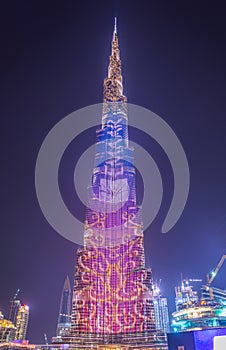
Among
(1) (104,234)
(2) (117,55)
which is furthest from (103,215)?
(2) (117,55)

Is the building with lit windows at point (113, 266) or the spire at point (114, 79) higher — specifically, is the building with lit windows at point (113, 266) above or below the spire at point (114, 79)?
below

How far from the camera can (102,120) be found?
8288 centimetres

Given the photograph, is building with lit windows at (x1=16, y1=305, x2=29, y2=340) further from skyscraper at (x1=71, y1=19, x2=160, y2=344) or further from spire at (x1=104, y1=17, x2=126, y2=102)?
spire at (x1=104, y1=17, x2=126, y2=102)

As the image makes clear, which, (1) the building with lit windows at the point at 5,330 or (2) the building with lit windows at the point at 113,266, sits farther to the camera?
(1) the building with lit windows at the point at 5,330

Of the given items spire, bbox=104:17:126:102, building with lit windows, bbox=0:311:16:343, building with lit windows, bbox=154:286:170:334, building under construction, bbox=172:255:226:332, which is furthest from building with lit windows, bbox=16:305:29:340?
spire, bbox=104:17:126:102

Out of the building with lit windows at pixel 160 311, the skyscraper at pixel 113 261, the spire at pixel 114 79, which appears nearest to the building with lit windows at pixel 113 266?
the skyscraper at pixel 113 261

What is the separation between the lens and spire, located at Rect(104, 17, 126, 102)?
277 ft

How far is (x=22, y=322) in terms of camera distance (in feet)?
358

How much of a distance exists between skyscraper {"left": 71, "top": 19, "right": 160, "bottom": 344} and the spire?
889cm

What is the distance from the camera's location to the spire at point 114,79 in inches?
3322

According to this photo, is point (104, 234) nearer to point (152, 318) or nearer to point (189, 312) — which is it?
point (152, 318)

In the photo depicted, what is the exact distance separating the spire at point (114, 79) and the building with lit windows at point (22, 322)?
86.6 meters

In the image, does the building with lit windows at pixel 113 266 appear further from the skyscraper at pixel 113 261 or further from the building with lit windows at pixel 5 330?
the building with lit windows at pixel 5 330

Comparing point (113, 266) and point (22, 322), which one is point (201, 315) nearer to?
point (113, 266)
